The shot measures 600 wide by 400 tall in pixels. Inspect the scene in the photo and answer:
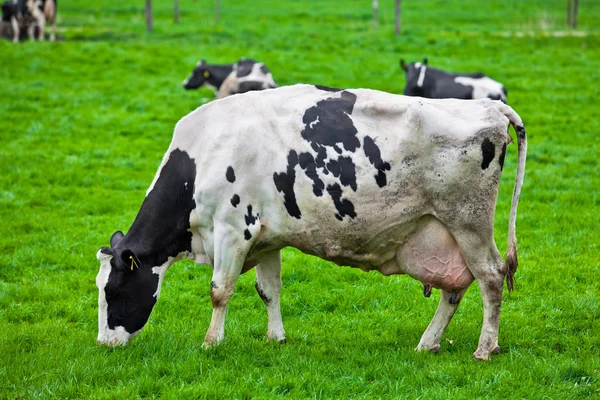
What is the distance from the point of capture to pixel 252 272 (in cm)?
989

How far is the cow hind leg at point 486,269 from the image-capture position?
22.3 ft

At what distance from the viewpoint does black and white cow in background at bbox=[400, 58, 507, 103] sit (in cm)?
1819

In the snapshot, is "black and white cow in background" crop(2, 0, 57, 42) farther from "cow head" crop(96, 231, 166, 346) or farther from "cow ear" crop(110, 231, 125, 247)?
"cow head" crop(96, 231, 166, 346)

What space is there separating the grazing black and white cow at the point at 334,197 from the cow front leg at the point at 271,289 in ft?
1.14

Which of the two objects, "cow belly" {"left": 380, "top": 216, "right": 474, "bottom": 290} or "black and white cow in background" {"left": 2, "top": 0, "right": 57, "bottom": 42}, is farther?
"black and white cow in background" {"left": 2, "top": 0, "right": 57, "bottom": 42}

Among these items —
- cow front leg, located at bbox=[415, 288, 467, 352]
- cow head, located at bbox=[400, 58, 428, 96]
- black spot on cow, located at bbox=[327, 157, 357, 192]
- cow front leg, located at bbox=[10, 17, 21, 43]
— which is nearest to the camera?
black spot on cow, located at bbox=[327, 157, 357, 192]

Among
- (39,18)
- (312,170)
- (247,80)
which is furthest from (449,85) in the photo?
(39,18)

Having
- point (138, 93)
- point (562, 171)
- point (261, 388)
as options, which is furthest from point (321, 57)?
point (261, 388)

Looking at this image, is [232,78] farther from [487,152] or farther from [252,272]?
[487,152]

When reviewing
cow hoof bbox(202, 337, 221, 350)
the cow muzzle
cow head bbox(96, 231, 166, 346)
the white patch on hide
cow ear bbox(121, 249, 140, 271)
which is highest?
the white patch on hide

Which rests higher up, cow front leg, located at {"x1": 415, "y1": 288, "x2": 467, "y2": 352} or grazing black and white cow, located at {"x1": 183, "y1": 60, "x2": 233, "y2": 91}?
grazing black and white cow, located at {"x1": 183, "y1": 60, "x2": 233, "y2": 91}

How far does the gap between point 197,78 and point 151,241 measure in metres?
14.7

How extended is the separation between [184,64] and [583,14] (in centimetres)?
2154

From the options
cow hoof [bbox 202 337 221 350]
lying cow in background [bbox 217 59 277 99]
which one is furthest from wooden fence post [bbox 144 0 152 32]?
cow hoof [bbox 202 337 221 350]
